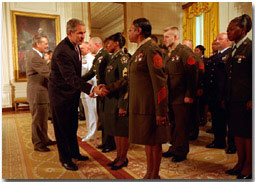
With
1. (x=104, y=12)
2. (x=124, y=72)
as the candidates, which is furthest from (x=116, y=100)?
(x=104, y=12)

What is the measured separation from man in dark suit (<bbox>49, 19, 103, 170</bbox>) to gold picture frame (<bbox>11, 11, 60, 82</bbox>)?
6177mm

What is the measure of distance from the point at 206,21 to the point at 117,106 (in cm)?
712

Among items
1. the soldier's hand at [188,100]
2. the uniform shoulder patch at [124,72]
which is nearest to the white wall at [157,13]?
the soldier's hand at [188,100]

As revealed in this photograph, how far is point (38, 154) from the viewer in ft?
10.3

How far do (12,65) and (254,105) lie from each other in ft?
25.9

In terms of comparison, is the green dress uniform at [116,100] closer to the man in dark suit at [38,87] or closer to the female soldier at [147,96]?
the female soldier at [147,96]

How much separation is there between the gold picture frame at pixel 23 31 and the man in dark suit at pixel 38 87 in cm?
518

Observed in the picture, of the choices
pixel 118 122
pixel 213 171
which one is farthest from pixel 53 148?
pixel 213 171

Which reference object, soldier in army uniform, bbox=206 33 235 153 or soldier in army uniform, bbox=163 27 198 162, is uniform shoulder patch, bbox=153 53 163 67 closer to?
soldier in army uniform, bbox=163 27 198 162

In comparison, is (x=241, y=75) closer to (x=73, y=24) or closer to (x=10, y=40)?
(x=73, y=24)

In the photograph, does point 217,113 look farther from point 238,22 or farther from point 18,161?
point 18,161

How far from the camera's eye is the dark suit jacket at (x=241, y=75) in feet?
6.97

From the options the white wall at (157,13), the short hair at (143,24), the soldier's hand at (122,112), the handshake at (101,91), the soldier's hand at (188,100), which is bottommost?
the soldier's hand at (122,112)

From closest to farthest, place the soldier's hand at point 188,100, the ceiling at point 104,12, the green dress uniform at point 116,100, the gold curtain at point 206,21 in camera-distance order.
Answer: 1. the green dress uniform at point 116,100
2. the soldier's hand at point 188,100
3. the gold curtain at point 206,21
4. the ceiling at point 104,12
